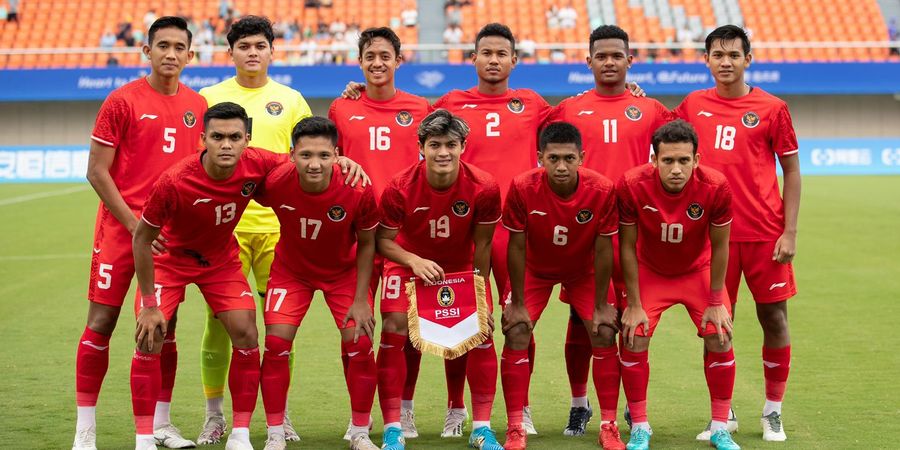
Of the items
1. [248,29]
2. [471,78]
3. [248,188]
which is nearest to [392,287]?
[248,188]

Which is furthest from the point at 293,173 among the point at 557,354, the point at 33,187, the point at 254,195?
the point at 33,187

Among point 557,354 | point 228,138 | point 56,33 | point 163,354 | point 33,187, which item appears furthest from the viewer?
point 56,33

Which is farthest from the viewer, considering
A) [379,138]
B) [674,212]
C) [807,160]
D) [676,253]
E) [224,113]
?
[807,160]

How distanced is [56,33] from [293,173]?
2736 cm

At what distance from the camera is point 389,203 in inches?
229

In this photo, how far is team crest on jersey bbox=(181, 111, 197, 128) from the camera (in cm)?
603

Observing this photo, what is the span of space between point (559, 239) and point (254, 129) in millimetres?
1902

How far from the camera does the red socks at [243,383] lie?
18.7ft

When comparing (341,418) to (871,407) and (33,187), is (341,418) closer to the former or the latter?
(871,407)

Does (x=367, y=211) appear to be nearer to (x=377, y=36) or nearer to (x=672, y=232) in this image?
(x=377, y=36)

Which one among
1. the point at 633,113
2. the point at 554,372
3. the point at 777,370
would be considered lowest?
the point at 554,372

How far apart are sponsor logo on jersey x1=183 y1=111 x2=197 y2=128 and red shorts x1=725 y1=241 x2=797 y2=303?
2982mm

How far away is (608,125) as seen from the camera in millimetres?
6324

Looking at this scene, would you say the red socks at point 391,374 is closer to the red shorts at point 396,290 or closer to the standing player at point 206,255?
the red shorts at point 396,290
